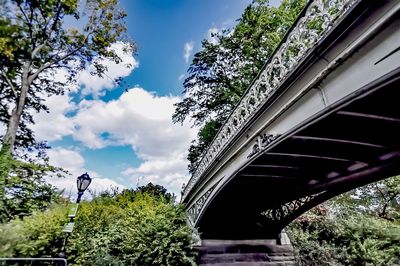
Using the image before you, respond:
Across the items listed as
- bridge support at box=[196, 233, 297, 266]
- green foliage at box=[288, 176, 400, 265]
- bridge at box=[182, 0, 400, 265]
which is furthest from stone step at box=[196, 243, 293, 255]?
bridge at box=[182, 0, 400, 265]

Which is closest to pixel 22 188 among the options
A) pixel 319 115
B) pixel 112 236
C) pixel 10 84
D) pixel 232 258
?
pixel 112 236

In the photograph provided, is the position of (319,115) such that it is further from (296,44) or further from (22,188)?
(22,188)

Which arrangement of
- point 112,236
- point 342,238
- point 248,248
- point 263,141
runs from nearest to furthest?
point 263,141 → point 112,236 → point 248,248 → point 342,238

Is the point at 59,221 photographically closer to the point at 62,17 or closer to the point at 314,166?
the point at 314,166

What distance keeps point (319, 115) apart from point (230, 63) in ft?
46.7

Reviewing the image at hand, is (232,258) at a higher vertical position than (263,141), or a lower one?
lower

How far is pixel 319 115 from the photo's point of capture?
2.90 m

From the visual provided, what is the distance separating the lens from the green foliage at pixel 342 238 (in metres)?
9.50

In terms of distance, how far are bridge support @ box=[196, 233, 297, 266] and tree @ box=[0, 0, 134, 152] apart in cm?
935

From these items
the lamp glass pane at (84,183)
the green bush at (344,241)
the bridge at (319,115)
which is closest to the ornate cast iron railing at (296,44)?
the bridge at (319,115)

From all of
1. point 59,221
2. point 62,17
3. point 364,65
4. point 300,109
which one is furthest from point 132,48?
point 364,65

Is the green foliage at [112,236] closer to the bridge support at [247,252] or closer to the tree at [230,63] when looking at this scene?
the bridge support at [247,252]

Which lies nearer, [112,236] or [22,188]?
[112,236]

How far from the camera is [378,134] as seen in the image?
409 centimetres
